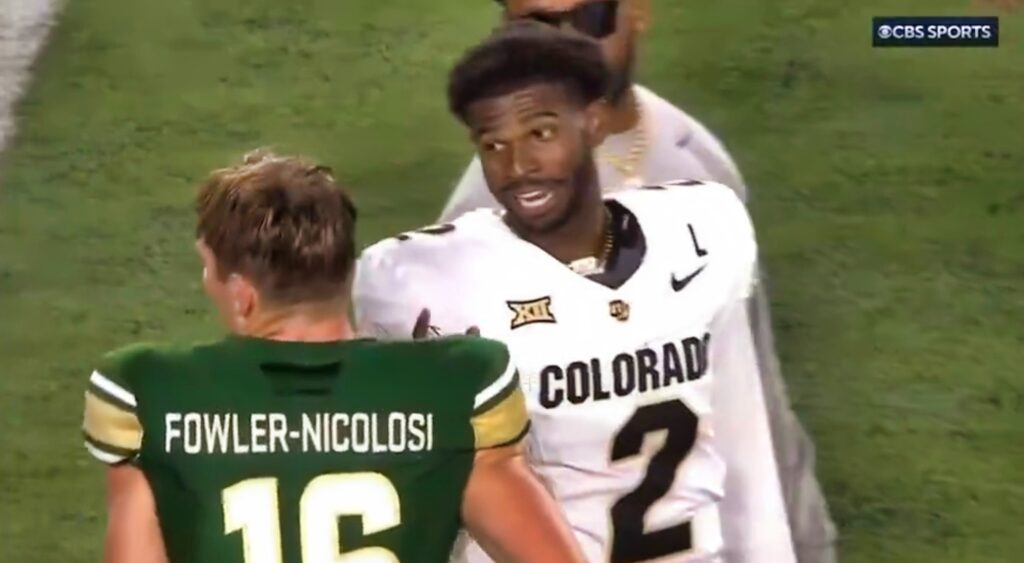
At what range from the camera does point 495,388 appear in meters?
1.33

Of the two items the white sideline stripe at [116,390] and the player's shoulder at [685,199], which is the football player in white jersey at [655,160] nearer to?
the player's shoulder at [685,199]

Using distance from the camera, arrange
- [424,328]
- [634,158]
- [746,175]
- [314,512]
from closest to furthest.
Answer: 1. [314,512]
2. [424,328]
3. [634,158]
4. [746,175]

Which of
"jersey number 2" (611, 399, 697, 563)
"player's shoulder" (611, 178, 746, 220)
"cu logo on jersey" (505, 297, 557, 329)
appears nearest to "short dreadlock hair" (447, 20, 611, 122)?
"player's shoulder" (611, 178, 746, 220)

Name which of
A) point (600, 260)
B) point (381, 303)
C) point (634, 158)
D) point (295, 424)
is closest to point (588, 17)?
point (634, 158)

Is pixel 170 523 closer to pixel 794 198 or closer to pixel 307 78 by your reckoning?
pixel 307 78

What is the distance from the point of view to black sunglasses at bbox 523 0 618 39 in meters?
1.69

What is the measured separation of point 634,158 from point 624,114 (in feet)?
0.18

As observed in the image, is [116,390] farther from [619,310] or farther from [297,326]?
[619,310]

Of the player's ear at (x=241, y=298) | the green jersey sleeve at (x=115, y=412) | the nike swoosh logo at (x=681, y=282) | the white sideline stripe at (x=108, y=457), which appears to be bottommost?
the nike swoosh logo at (x=681, y=282)

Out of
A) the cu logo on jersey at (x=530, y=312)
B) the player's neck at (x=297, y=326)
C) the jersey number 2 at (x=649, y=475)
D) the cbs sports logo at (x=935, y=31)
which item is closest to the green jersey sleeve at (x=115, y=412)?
the player's neck at (x=297, y=326)

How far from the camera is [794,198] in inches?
74.1

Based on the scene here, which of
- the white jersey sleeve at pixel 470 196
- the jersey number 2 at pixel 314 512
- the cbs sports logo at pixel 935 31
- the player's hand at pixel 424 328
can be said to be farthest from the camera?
the cbs sports logo at pixel 935 31

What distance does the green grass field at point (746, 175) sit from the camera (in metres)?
1.82

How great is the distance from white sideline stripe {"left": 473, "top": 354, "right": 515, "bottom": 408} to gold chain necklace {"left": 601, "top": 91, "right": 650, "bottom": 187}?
0.43 m
